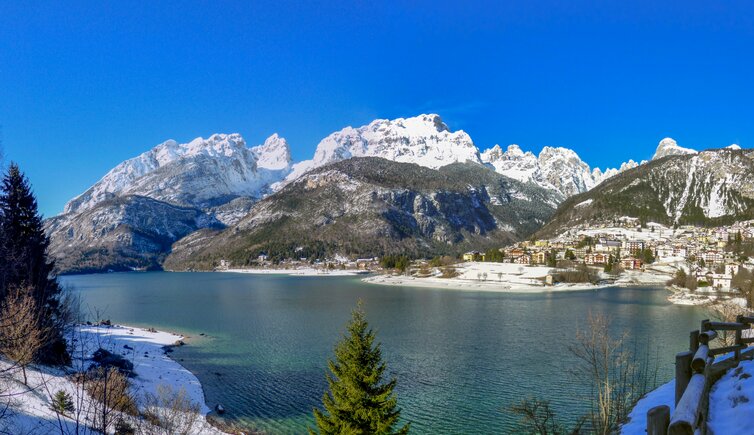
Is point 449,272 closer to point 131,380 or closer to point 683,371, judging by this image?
point 131,380

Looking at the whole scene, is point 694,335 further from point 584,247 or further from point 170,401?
point 584,247

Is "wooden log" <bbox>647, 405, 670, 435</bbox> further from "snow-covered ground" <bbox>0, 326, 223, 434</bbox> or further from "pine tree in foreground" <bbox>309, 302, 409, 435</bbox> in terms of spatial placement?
"pine tree in foreground" <bbox>309, 302, 409, 435</bbox>

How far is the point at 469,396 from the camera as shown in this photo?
24500 mm

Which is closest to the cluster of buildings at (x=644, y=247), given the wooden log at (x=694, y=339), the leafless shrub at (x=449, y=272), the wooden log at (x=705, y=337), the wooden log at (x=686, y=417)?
the leafless shrub at (x=449, y=272)

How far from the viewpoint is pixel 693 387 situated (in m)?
3.04

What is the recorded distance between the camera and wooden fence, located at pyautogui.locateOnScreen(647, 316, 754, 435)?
2.48 meters

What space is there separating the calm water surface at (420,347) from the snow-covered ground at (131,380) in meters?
1.63

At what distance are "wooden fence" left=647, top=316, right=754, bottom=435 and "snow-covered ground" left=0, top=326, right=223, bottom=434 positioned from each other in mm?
6772

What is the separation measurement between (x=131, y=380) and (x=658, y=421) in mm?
28125

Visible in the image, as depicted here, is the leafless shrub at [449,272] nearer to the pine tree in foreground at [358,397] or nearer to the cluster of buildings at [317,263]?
the cluster of buildings at [317,263]

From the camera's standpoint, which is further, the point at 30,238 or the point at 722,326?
the point at 30,238

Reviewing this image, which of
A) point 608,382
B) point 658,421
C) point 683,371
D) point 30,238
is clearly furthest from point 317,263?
point 658,421

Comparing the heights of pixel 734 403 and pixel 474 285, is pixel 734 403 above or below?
above

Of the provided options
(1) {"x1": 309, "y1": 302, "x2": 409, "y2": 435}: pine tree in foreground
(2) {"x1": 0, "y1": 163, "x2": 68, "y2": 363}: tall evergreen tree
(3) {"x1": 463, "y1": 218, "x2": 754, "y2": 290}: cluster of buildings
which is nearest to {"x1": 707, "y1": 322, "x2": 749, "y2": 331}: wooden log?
(1) {"x1": 309, "y1": 302, "x2": 409, "y2": 435}: pine tree in foreground
